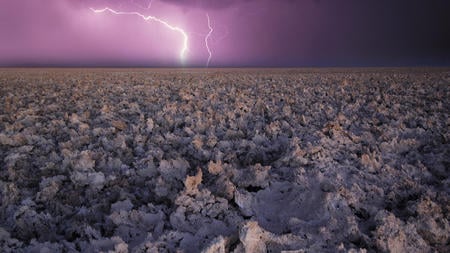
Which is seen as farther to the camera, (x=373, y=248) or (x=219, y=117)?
(x=219, y=117)

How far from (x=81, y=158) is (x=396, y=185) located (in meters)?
2.86

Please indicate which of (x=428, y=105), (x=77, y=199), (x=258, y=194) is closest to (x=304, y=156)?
(x=258, y=194)

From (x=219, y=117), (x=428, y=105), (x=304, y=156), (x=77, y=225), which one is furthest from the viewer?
(x=428, y=105)

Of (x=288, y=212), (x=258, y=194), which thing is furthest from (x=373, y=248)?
(x=258, y=194)

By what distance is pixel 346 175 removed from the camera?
3.27 meters

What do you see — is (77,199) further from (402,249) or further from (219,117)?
(219,117)

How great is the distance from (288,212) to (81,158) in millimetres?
2162

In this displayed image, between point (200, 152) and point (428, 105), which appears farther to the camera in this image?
point (428, 105)

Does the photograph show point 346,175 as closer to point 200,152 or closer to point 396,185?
point 396,185

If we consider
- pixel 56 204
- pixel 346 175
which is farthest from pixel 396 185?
pixel 56 204

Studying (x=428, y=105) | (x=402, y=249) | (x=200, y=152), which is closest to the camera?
(x=402, y=249)

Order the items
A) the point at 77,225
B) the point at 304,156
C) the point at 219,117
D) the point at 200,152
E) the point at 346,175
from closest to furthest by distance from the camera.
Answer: the point at 77,225 < the point at 346,175 < the point at 304,156 < the point at 200,152 < the point at 219,117

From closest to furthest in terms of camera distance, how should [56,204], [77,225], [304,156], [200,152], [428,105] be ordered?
[77,225]
[56,204]
[304,156]
[200,152]
[428,105]

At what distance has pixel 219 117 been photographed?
228 inches
